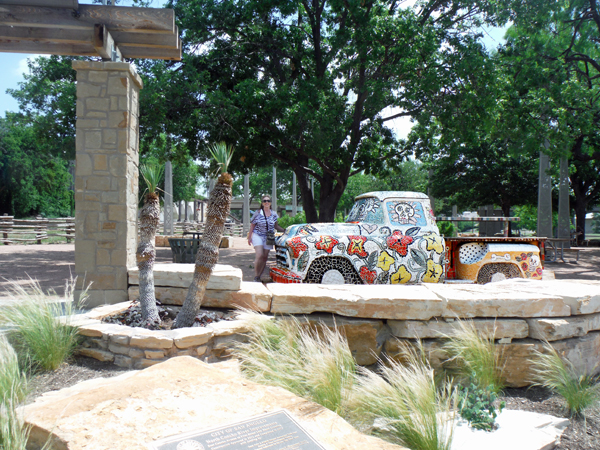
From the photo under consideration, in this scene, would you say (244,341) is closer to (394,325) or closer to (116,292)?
(394,325)

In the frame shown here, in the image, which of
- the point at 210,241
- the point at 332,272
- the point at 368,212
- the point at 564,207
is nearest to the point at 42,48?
the point at 210,241

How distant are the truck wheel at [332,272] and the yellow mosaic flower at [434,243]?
50.0 inches

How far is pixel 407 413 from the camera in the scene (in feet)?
9.23

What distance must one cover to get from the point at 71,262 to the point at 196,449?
11876 mm

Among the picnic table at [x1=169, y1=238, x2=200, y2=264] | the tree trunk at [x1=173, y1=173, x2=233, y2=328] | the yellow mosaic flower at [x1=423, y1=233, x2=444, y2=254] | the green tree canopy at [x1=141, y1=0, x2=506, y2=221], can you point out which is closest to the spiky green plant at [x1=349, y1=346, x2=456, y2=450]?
the tree trunk at [x1=173, y1=173, x2=233, y2=328]

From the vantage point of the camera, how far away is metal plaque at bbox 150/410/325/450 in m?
2.29

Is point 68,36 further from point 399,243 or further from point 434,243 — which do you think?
point 434,243

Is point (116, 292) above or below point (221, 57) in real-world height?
below

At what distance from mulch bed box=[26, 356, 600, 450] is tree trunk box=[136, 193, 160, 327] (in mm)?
685

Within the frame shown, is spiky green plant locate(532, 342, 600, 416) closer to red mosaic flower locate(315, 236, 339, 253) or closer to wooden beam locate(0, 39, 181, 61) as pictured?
red mosaic flower locate(315, 236, 339, 253)

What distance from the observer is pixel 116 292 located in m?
5.46

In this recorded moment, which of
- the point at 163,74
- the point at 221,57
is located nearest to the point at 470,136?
the point at 221,57

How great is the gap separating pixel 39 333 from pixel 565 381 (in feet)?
14.9

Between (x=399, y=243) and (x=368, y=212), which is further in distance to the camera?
(x=368, y=212)
